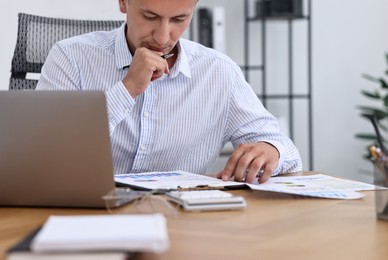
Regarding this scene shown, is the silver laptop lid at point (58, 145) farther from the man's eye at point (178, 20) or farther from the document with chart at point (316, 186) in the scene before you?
the man's eye at point (178, 20)

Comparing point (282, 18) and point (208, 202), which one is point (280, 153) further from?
point (282, 18)

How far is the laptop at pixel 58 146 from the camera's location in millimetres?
1052

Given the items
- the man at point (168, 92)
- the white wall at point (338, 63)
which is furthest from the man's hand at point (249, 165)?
the white wall at point (338, 63)

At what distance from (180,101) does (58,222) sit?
3.70ft

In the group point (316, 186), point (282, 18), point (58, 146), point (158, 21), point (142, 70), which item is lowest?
point (316, 186)

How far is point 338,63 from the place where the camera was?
4.11m

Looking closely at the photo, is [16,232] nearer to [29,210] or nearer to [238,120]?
[29,210]

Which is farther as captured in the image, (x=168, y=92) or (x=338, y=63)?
(x=338, y=63)

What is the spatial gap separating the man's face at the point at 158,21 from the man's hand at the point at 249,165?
15.7 inches

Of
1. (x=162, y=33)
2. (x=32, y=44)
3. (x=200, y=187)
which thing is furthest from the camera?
(x=32, y=44)

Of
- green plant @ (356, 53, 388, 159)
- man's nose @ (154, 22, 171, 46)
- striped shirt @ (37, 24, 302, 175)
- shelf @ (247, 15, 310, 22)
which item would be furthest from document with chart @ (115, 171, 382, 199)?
shelf @ (247, 15, 310, 22)

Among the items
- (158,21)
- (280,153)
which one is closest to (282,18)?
(158,21)

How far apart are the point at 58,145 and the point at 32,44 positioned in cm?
92

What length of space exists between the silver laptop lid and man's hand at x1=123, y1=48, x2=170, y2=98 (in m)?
0.47
